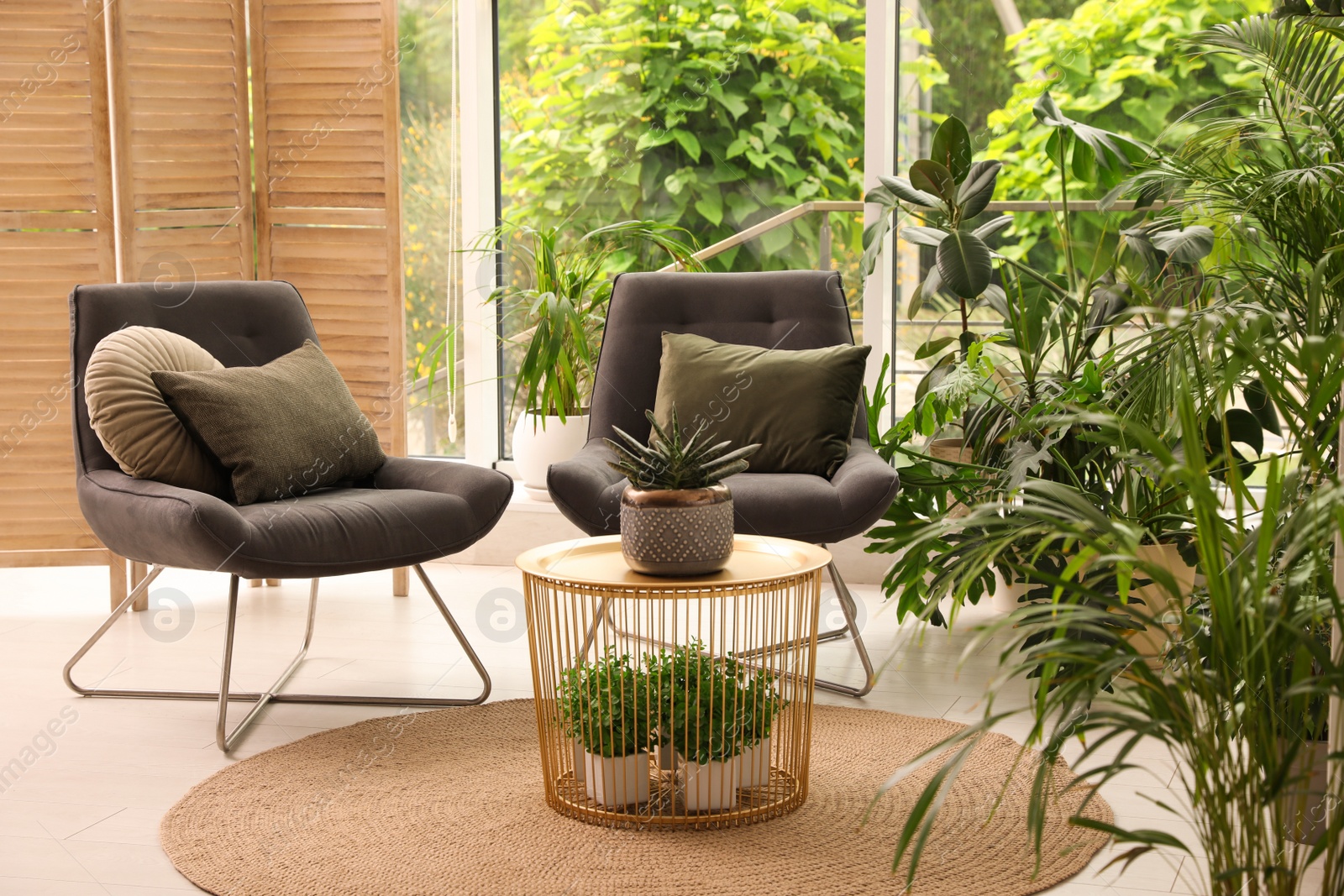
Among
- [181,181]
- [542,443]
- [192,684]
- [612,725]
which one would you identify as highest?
[181,181]

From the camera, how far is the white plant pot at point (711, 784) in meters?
2.07

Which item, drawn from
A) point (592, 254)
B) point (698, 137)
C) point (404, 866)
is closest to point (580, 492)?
point (404, 866)

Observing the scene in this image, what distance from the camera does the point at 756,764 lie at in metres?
2.13

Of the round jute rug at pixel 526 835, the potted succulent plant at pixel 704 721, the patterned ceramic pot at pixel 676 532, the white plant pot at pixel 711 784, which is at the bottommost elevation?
the round jute rug at pixel 526 835

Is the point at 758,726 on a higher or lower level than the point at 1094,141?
lower

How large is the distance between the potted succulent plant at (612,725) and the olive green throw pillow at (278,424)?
1.01 meters

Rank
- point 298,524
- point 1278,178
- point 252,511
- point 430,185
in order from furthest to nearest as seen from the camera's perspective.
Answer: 1. point 430,185
2. point 252,511
3. point 298,524
4. point 1278,178

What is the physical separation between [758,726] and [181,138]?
2.69 m

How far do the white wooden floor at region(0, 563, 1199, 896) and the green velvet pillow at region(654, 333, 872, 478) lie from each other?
0.53 metres

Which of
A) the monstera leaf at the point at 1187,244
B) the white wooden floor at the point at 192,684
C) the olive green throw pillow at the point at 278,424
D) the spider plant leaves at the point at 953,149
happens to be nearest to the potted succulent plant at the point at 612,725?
the white wooden floor at the point at 192,684

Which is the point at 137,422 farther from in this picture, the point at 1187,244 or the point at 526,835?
the point at 1187,244

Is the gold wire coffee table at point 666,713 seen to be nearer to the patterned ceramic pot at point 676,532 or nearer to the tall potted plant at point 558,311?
the patterned ceramic pot at point 676,532

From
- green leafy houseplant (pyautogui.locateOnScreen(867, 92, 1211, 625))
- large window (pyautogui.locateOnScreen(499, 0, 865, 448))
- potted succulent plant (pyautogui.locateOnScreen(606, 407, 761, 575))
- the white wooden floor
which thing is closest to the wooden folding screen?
the white wooden floor

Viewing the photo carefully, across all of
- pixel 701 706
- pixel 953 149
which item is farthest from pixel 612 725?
pixel 953 149
